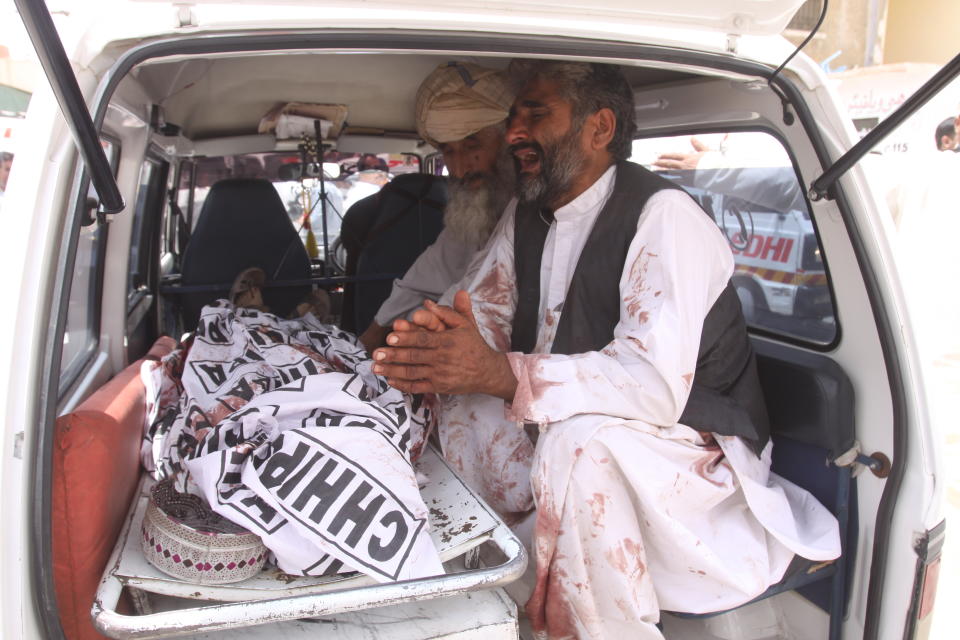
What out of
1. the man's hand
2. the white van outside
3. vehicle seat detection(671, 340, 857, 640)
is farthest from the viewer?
the man's hand

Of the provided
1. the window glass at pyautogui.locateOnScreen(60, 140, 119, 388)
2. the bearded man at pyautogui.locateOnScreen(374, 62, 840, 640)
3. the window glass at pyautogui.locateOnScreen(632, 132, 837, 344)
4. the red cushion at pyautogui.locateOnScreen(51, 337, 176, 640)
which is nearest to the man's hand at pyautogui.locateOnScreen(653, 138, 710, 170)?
the window glass at pyautogui.locateOnScreen(632, 132, 837, 344)

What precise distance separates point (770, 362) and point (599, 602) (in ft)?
2.97

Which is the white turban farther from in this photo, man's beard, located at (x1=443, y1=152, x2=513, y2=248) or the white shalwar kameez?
the white shalwar kameez

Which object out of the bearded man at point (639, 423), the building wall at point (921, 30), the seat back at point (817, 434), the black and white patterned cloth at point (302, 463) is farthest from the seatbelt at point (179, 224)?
the building wall at point (921, 30)

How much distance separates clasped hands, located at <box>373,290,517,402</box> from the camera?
1.74 meters

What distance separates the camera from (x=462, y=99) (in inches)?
107

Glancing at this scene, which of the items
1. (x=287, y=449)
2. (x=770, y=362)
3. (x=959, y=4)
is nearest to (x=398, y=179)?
(x=770, y=362)

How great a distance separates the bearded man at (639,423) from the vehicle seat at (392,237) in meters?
1.82

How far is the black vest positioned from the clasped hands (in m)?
0.32

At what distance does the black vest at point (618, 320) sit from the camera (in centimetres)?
188

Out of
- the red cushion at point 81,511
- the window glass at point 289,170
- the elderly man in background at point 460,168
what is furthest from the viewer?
the window glass at point 289,170

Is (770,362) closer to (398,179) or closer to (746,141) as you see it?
(746,141)

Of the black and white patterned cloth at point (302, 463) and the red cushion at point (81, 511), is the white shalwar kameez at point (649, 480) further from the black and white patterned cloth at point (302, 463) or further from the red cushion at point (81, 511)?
the red cushion at point (81, 511)

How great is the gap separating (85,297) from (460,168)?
1588mm
